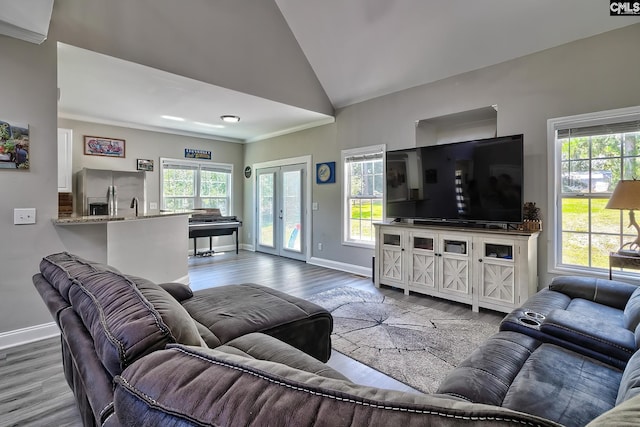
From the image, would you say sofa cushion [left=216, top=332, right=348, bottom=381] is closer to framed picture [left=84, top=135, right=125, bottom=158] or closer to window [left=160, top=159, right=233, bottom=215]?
framed picture [left=84, top=135, right=125, bottom=158]

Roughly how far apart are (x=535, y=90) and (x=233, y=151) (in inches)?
237

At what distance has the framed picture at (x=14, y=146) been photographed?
8.66 feet

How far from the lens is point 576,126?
10.7ft

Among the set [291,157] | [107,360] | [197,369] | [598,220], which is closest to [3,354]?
[107,360]

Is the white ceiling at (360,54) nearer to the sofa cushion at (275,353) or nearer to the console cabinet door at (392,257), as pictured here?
the console cabinet door at (392,257)

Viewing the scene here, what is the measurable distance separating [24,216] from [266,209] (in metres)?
4.71

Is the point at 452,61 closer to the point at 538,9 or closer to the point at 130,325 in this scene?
the point at 538,9

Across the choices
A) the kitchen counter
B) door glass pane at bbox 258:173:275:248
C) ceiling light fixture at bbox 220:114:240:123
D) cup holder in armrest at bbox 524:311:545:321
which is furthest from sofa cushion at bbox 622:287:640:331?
door glass pane at bbox 258:173:275:248

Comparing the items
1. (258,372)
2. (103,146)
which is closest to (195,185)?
(103,146)

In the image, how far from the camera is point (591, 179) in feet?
10.7

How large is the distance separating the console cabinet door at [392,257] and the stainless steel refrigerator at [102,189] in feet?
12.3

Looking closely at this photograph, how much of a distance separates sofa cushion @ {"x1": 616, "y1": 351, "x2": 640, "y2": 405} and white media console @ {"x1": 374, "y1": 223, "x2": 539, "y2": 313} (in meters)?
2.29

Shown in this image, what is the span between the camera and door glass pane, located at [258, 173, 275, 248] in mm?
7064

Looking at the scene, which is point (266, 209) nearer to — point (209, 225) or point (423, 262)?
point (209, 225)
